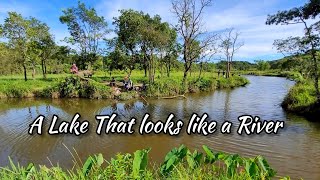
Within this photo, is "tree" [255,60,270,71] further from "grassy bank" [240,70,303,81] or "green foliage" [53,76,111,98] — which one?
"green foliage" [53,76,111,98]

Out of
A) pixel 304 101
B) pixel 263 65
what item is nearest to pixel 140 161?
pixel 304 101

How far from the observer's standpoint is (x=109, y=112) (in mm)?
15125

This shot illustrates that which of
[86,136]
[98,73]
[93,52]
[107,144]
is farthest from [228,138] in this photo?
[98,73]

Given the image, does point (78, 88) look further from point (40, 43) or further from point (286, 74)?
point (286, 74)

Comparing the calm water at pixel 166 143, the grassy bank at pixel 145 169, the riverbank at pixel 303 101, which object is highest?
the grassy bank at pixel 145 169

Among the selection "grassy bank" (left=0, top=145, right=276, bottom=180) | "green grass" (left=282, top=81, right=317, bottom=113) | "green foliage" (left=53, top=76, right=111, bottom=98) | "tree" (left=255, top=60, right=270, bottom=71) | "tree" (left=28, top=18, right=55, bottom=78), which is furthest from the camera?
"tree" (left=255, top=60, right=270, bottom=71)

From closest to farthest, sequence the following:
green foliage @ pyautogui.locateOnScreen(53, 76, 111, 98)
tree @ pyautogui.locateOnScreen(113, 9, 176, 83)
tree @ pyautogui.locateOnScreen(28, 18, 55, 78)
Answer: green foliage @ pyautogui.locateOnScreen(53, 76, 111, 98), tree @ pyautogui.locateOnScreen(113, 9, 176, 83), tree @ pyautogui.locateOnScreen(28, 18, 55, 78)

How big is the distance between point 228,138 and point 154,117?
4.42 meters

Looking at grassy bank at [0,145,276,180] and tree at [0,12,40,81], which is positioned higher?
tree at [0,12,40,81]

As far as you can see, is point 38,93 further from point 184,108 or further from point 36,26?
point 36,26

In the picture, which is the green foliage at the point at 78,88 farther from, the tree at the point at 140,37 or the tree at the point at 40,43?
the tree at the point at 40,43

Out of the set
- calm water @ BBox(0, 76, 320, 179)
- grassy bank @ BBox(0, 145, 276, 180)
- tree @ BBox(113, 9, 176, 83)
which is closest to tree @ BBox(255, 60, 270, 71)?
tree @ BBox(113, 9, 176, 83)

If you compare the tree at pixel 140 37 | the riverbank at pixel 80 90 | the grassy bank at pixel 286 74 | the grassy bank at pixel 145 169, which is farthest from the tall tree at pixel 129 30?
the grassy bank at pixel 145 169

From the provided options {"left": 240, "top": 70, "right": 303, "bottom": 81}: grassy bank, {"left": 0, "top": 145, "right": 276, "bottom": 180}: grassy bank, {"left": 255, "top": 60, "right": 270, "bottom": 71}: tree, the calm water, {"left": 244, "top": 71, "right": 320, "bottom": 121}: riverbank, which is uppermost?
{"left": 255, "top": 60, "right": 270, "bottom": 71}: tree
